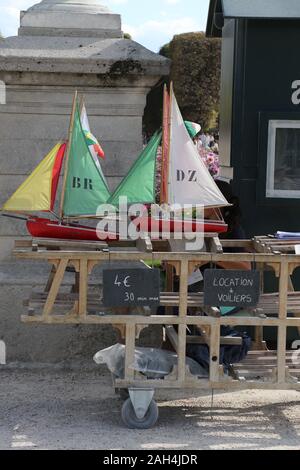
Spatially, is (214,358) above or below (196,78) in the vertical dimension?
below

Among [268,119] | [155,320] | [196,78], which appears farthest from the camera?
[196,78]

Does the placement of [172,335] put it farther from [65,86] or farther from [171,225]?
[65,86]

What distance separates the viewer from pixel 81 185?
5656 millimetres

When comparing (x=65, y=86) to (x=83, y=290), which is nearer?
(x=83, y=290)

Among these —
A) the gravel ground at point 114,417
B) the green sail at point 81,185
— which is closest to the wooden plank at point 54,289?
the green sail at point 81,185

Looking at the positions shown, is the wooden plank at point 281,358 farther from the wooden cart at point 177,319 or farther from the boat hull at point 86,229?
the boat hull at point 86,229

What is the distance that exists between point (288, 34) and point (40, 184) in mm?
2265

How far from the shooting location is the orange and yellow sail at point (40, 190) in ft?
A: 18.3

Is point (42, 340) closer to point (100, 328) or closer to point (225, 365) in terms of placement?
point (100, 328)

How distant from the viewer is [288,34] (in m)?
6.77

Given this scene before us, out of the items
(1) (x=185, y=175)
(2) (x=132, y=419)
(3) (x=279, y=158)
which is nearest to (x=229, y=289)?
(1) (x=185, y=175)

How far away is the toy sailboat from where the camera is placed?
5555mm

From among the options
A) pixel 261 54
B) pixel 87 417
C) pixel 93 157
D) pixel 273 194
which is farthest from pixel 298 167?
pixel 87 417

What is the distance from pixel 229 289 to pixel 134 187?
32.9 inches
